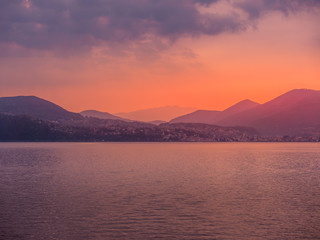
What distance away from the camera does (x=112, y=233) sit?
128 ft

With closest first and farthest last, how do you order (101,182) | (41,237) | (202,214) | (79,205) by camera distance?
(41,237) → (202,214) → (79,205) → (101,182)

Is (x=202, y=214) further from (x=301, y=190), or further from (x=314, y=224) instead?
(x=301, y=190)

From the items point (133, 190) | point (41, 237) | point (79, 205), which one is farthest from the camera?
point (133, 190)

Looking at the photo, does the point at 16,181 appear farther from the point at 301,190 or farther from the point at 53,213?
the point at 301,190

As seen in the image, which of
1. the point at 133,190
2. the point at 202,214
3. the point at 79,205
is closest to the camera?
the point at 202,214

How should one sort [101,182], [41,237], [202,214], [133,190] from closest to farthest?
1. [41,237]
2. [202,214]
3. [133,190]
4. [101,182]

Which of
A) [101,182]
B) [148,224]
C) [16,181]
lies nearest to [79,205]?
[148,224]

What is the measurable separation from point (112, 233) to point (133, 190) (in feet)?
96.9

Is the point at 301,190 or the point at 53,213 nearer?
the point at 53,213

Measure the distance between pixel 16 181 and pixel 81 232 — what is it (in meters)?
49.6

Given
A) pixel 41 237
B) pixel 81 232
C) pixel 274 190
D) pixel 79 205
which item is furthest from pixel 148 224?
pixel 274 190

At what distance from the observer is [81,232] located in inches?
1553

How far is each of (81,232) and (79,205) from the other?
1484 centimetres

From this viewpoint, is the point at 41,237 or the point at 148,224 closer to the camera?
the point at 41,237
